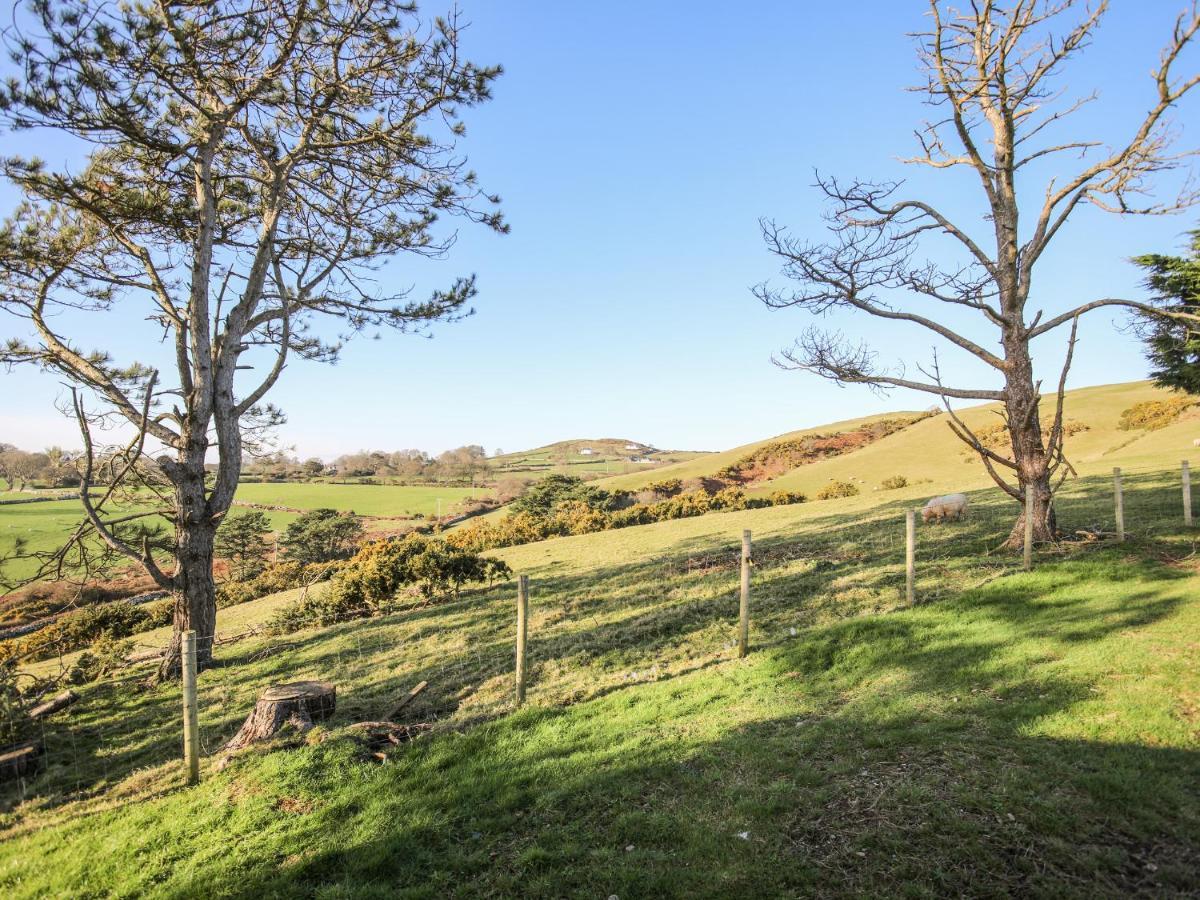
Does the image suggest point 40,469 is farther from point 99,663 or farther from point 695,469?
point 695,469

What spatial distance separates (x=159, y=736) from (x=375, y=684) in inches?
110

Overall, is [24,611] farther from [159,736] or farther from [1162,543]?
[1162,543]

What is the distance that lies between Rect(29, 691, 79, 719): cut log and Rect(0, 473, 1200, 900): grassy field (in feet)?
0.74

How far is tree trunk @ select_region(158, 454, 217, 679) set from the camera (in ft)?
37.6

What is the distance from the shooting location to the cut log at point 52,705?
28.0 ft

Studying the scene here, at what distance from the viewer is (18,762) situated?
7.04 m

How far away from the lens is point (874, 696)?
663cm

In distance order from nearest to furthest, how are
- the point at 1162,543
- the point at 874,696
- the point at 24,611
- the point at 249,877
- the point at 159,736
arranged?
the point at 249,877
the point at 874,696
the point at 159,736
the point at 1162,543
the point at 24,611

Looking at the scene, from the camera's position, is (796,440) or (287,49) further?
(796,440)

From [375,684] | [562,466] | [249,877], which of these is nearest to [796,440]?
[562,466]

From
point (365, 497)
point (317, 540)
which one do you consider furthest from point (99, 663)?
point (365, 497)

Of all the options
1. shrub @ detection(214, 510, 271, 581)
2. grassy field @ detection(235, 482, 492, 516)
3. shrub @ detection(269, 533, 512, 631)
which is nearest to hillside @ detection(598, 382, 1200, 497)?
grassy field @ detection(235, 482, 492, 516)

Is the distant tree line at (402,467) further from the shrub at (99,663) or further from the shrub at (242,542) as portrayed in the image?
Answer: the shrub at (99,663)

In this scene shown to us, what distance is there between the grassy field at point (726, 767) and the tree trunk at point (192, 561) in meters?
1.31
